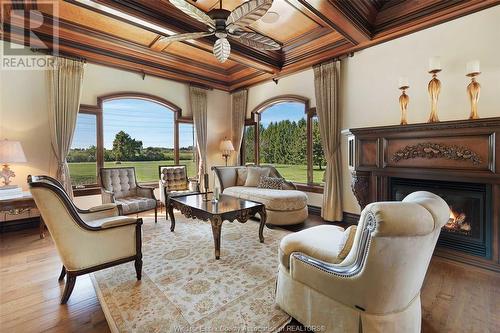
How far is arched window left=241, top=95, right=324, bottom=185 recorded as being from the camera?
5.01 m

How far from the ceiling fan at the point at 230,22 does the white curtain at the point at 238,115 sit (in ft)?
9.99

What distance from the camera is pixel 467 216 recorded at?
2.80m

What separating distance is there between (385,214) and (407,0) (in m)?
3.51

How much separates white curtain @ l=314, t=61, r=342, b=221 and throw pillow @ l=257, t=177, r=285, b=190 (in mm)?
846

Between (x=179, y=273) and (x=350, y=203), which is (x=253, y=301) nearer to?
(x=179, y=273)

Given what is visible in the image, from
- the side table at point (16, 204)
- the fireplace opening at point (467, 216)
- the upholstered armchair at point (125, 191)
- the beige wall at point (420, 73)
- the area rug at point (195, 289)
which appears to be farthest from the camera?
the upholstered armchair at point (125, 191)

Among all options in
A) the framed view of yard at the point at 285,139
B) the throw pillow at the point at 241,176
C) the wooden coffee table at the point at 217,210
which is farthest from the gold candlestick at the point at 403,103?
the throw pillow at the point at 241,176

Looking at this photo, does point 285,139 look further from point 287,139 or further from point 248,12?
point 248,12

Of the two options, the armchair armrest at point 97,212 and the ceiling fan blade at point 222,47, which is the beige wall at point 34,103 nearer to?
the armchair armrest at point 97,212

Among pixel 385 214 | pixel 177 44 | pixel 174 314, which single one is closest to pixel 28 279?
pixel 174 314

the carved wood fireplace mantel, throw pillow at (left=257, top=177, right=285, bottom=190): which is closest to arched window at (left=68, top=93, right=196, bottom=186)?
throw pillow at (left=257, top=177, right=285, bottom=190)

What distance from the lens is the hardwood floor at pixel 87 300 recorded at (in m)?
1.74

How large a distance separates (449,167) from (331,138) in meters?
1.89

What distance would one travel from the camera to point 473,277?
245cm
